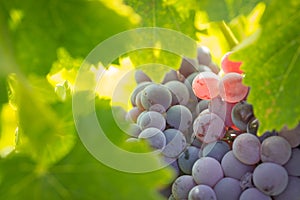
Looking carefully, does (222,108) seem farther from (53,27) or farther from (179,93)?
(53,27)

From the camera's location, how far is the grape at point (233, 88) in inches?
31.3

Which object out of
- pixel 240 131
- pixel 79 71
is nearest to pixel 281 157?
pixel 240 131

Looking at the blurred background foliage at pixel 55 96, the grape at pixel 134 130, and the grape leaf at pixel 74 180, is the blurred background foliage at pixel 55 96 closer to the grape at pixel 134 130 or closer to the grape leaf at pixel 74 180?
the grape leaf at pixel 74 180

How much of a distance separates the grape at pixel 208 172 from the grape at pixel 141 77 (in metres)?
0.20

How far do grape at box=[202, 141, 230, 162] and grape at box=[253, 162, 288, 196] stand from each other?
0.06 meters

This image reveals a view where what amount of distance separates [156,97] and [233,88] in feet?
0.44

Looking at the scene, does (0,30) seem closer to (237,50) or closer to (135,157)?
(135,157)

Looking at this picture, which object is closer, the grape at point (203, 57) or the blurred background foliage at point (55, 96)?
the blurred background foliage at point (55, 96)

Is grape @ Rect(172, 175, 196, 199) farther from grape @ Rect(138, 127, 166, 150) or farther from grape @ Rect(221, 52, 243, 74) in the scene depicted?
grape @ Rect(221, 52, 243, 74)

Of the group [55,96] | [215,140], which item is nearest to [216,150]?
[215,140]

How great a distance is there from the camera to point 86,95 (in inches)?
25.1

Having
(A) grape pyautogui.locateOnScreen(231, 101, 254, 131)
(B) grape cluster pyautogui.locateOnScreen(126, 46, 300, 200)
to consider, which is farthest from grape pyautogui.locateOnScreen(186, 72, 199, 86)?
(A) grape pyautogui.locateOnScreen(231, 101, 254, 131)

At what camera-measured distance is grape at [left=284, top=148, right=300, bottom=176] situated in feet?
2.52

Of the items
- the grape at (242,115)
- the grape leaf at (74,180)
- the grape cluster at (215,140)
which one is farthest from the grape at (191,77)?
the grape leaf at (74,180)
